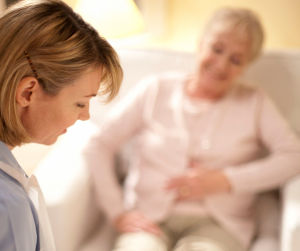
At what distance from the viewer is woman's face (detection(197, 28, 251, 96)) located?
131 cm

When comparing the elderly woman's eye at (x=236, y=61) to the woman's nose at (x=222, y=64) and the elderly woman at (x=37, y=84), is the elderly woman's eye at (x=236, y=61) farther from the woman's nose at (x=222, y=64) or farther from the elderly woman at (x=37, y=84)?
the elderly woman at (x=37, y=84)

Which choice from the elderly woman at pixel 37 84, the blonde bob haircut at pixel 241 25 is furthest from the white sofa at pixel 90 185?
the elderly woman at pixel 37 84

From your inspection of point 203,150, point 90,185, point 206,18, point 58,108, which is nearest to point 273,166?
point 203,150

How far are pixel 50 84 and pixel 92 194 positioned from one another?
0.73 m

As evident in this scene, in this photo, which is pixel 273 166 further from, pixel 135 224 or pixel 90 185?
pixel 90 185

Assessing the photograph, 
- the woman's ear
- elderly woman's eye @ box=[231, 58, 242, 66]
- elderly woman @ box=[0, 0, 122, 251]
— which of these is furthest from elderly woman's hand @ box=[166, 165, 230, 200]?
the woman's ear

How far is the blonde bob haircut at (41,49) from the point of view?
634mm

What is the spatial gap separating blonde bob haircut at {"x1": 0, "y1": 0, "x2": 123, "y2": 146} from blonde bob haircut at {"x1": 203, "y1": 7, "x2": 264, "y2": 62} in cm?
74

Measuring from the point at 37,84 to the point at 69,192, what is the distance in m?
0.55

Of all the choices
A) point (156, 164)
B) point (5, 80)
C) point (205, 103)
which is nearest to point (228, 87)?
point (205, 103)

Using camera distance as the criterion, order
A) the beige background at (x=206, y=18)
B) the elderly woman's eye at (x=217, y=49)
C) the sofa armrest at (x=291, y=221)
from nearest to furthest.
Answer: the sofa armrest at (x=291, y=221) < the elderly woman's eye at (x=217, y=49) < the beige background at (x=206, y=18)

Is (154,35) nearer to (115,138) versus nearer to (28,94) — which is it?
(115,138)

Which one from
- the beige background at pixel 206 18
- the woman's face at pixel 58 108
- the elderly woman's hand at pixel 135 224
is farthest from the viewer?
the beige background at pixel 206 18

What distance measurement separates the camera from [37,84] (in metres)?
0.68
